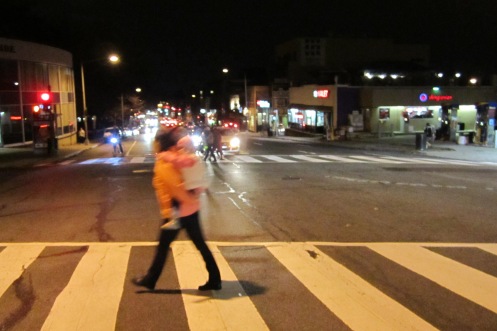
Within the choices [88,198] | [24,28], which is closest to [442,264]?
[88,198]

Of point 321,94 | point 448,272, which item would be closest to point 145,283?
point 448,272

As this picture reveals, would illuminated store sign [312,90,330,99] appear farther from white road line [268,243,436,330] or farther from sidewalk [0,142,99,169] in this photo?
white road line [268,243,436,330]

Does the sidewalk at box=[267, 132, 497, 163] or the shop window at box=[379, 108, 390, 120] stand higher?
the shop window at box=[379, 108, 390, 120]

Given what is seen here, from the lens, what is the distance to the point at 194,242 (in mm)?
6379

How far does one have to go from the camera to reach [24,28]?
66375mm

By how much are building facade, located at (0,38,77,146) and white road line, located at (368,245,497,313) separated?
30.1 meters

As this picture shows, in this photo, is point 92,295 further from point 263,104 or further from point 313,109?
point 263,104

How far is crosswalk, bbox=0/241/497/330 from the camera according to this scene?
5.55 m

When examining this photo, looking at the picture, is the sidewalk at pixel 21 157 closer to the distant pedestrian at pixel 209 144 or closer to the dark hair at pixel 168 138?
the distant pedestrian at pixel 209 144

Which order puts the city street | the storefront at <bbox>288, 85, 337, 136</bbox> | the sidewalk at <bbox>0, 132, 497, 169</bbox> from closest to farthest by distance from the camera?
the city street → the sidewalk at <bbox>0, 132, 497, 169</bbox> → the storefront at <bbox>288, 85, 337, 136</bbox>

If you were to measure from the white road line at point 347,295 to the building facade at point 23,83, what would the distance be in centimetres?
2991

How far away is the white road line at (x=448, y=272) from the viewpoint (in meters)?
6.34

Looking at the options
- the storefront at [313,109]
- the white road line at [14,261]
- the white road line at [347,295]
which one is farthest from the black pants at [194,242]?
the storefront at [313,109]

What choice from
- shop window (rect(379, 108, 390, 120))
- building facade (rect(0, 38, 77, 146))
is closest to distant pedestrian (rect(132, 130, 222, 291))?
building facade (rect(0, 38, 77, 146))
